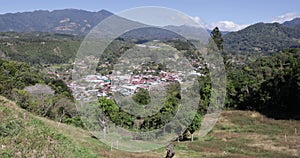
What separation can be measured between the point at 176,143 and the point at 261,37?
6425 inches

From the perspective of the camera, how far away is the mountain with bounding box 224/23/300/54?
15150 cm

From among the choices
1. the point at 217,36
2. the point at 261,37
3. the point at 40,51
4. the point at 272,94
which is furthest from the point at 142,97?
the point at 261,37

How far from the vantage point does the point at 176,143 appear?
68.9 ft

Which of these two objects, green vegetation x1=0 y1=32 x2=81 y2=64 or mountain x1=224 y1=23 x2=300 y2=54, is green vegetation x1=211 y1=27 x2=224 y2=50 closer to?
green vegetation x1=0 y1=32 x2=81 y2=64

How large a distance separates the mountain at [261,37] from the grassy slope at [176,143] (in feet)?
403

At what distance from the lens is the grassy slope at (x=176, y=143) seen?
729 cm

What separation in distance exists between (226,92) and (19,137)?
100 ft

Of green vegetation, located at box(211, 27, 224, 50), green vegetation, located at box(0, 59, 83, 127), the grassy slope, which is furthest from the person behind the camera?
green vegetation, located at box(211, 27, 224, 50)

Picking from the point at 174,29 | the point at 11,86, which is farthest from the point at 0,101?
the point at 11,86

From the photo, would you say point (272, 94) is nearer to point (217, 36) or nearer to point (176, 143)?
point (217, 36)

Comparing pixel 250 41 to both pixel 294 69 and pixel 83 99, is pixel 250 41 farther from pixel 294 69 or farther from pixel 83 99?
pixel 83 99

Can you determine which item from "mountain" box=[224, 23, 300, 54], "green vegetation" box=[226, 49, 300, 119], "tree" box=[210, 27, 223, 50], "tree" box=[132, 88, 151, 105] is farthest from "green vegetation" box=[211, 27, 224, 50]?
"mountain" box=[224, 23, 300, 54]

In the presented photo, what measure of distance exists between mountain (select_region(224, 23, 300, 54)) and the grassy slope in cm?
12292

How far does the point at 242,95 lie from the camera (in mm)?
36156
